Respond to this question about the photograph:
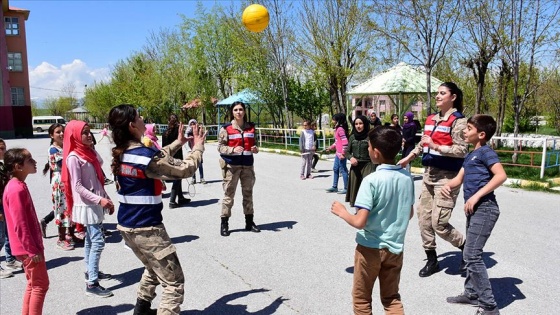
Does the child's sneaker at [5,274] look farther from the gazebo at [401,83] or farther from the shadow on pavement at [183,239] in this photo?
the gazebo at [401,83]

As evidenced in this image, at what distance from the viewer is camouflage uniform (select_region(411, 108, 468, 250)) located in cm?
445

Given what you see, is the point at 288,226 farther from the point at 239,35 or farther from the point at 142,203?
the point at 239,35

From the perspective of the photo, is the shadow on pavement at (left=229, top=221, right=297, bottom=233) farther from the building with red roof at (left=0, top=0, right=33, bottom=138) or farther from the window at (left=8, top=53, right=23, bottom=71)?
the window at (left=8, top=53, right=23, bottom=71)

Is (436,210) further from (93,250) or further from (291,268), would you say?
(93,250)

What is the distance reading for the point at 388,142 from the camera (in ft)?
9.77

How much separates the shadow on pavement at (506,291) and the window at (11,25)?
154ft

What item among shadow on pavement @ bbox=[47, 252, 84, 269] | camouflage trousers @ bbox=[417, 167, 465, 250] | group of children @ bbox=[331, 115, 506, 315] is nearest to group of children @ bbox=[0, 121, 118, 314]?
shadow on pavement @ bbox=[47, 252, 84, 269]

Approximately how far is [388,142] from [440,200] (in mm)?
1877

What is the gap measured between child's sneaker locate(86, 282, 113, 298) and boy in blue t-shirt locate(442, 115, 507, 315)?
11.5 feet

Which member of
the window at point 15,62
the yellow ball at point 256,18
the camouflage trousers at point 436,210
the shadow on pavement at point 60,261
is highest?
the window at point 15,62

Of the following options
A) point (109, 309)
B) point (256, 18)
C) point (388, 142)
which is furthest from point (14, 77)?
point (388, 142)

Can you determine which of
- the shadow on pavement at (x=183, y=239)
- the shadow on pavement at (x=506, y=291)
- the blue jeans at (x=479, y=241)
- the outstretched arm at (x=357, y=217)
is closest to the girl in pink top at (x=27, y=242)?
the outstretched arm at (x=357, y=217)

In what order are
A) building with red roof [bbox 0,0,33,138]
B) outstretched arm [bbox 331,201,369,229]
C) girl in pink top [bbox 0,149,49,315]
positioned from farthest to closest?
building with red roof [bbox 0,0,33,138]
girl in pink top [bbox 0,149,49,315]
outstretched arm [bbox 331,201,369,229]

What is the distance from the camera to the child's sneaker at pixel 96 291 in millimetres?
4309
